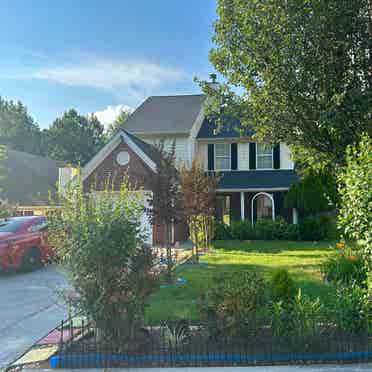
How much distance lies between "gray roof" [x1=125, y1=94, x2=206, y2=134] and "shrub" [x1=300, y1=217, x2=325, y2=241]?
7.55 metres

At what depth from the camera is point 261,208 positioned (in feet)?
71.2

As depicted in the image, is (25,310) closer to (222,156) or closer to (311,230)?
(311,230)

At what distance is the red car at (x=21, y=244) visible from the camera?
11.2 m

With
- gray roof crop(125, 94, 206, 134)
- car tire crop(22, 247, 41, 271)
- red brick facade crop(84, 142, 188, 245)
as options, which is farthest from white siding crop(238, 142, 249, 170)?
car tire crop(22, 247, 41, 271)

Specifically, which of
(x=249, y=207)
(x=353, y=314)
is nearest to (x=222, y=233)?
(x=249, y=207)

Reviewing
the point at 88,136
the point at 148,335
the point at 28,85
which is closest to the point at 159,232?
the point at 28,85

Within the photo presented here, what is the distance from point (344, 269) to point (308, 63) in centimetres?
518

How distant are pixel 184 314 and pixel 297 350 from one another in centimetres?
233

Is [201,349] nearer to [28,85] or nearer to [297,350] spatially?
[297,350]

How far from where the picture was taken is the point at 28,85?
595 inches

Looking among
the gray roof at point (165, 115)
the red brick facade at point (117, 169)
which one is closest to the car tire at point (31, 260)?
the red brick facade at point (117, 169)

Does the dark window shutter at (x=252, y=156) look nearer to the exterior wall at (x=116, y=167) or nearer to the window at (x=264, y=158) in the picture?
the window at (x=264, y=158)

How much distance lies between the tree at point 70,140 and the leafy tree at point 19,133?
317cm

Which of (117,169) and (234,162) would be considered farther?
(234,162)
